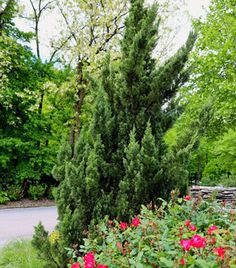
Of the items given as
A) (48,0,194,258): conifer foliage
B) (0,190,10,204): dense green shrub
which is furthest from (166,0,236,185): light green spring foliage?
(48,0,194,258): conifer foliage

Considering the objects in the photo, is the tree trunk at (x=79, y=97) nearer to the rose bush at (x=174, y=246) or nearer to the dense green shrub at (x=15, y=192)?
the dense green shrub at (x=15, y=192)

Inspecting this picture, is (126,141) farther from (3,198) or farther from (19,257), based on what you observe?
(3,198)

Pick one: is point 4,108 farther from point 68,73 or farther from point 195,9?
point 195,9

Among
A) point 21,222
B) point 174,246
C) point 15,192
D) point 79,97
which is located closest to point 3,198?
point 15,192

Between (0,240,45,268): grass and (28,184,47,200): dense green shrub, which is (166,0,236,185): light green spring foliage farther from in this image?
(0,240,45,268): grass

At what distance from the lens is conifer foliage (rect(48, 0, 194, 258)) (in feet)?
11.6

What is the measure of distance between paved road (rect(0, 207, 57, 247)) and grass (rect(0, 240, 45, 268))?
129cm

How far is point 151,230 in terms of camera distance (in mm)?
2629

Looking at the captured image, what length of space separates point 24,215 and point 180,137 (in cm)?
899

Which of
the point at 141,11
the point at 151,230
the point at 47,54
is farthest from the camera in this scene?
the point at 47,54

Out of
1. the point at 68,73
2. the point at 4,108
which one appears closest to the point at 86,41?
the point at 68,73

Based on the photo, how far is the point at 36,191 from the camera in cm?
1535

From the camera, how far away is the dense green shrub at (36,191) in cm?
1526

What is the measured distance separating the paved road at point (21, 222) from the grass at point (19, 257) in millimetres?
1286
